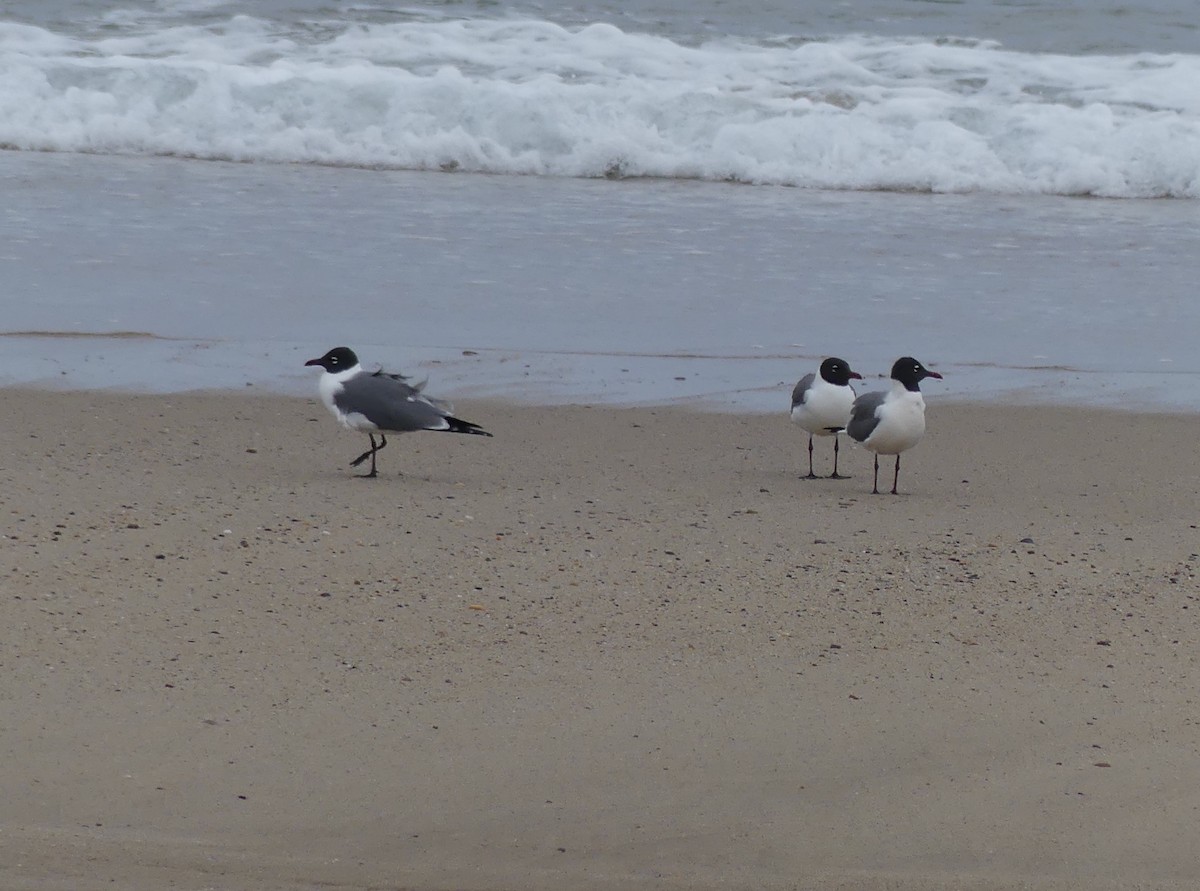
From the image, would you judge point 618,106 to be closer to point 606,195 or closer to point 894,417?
point 606,195

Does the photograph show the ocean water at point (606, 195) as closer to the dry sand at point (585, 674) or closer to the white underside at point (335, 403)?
the white underside at point (335, 403)

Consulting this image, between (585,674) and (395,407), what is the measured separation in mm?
2337

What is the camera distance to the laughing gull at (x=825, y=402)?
6.16m

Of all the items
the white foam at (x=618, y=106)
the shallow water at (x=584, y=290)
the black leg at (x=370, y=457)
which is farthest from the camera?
the white foam at (x=618, y=106)

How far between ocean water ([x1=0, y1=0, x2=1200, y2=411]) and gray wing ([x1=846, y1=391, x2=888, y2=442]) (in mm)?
946

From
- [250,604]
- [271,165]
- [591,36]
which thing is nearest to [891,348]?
[250,604]

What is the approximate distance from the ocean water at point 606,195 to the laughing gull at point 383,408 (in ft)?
3.25

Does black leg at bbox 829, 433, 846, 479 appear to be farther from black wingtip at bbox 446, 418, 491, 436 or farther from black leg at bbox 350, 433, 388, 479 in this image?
black leg at bbox 350, 433, 388, 479

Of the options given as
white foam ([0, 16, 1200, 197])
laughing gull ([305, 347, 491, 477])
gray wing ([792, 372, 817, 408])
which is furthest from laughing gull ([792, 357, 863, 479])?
Answer: white foam ([0, 16, 1200, 197])

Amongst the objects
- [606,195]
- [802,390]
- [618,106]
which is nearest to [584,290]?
[802,390]

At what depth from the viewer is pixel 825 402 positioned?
6160mm

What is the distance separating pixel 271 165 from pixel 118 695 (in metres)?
11.0

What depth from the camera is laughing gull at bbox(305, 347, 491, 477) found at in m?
6.02

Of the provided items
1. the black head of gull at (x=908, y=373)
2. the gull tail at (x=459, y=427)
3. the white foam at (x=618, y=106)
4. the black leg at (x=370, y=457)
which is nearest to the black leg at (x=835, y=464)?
the black head of gull at (x=908, y=373)
